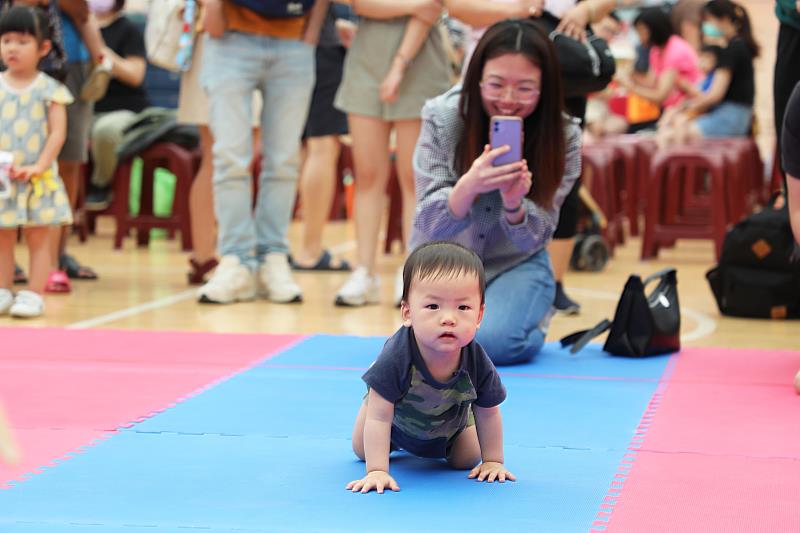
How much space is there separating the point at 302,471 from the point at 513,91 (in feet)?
5.29

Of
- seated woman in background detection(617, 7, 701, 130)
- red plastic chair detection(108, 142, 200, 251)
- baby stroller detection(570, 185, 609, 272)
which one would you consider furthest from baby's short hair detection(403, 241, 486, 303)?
seated woman in background detection(617, 7, 701, 130)

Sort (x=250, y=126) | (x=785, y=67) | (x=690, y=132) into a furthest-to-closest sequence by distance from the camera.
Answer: (x=690, y=132), (x=250, y=126), (x=785, y=67)

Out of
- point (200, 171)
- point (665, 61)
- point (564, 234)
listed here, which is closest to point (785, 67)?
point (564, 234)

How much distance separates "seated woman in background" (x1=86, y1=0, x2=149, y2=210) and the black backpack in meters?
3.77

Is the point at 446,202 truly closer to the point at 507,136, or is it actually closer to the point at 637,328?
the point at 507,136

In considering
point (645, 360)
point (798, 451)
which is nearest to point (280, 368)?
point (645, 360)

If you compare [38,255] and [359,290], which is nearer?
[38,255]

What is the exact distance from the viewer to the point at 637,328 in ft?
13.9

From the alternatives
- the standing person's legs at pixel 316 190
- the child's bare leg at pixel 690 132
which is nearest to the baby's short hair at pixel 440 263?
the standing person's legs at pixel 316 190

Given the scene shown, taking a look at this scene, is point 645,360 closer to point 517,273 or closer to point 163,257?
point 517,273

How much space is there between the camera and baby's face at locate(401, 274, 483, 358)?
2.50 metres

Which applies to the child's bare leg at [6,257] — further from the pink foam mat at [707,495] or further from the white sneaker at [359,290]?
the pink foam mat at [707,495]

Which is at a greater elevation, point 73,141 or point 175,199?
point 73,141

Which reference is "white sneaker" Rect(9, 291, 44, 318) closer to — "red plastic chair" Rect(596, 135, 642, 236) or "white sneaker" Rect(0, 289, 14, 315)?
"white sneaker" Rect(0, 289, 14, 315)
